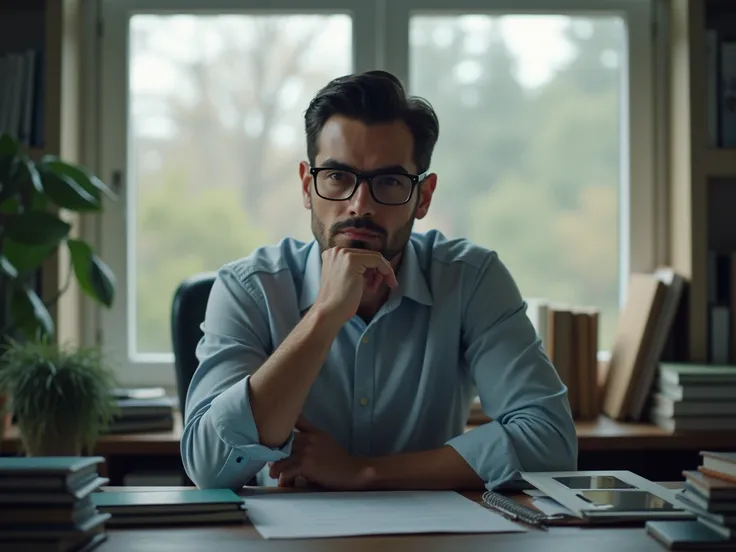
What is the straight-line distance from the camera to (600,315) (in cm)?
302

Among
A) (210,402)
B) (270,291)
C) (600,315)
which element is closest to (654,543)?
(210,402)

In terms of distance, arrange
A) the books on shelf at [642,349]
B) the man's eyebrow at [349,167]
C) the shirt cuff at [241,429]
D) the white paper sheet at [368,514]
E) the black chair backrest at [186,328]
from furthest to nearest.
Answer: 1. the books on shelf at [642,349]
2. the black chair backrest at [186,328]
3. the man's eyebrow at [349,167]
4. the shirt cuff at [241,429]
5. the white paper sheet at [368,514]

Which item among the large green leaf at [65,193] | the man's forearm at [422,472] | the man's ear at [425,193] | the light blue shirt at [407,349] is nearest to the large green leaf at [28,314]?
the large green leaf at [65,193]

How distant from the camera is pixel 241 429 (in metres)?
1.62

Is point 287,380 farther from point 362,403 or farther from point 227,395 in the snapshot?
point 362,403

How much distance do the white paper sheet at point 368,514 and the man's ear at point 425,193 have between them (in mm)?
668

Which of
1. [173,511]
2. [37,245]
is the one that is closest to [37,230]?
[37,245]

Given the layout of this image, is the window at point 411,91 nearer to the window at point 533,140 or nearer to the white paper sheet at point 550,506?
the window at point 533,140

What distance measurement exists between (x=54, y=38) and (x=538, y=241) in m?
1.50

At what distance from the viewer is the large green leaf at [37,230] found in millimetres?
2438

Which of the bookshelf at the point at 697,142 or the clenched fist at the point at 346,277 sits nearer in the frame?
the clenched fist at the point at 346,277

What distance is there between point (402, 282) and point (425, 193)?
0.63 feet

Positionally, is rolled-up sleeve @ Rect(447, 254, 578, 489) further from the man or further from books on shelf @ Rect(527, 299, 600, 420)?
books on shelf @ Rect(527, 299, 600, 420)

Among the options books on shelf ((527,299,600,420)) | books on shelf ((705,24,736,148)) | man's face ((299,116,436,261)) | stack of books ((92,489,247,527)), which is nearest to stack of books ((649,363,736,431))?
books on shelf ((527,299,600,420))
